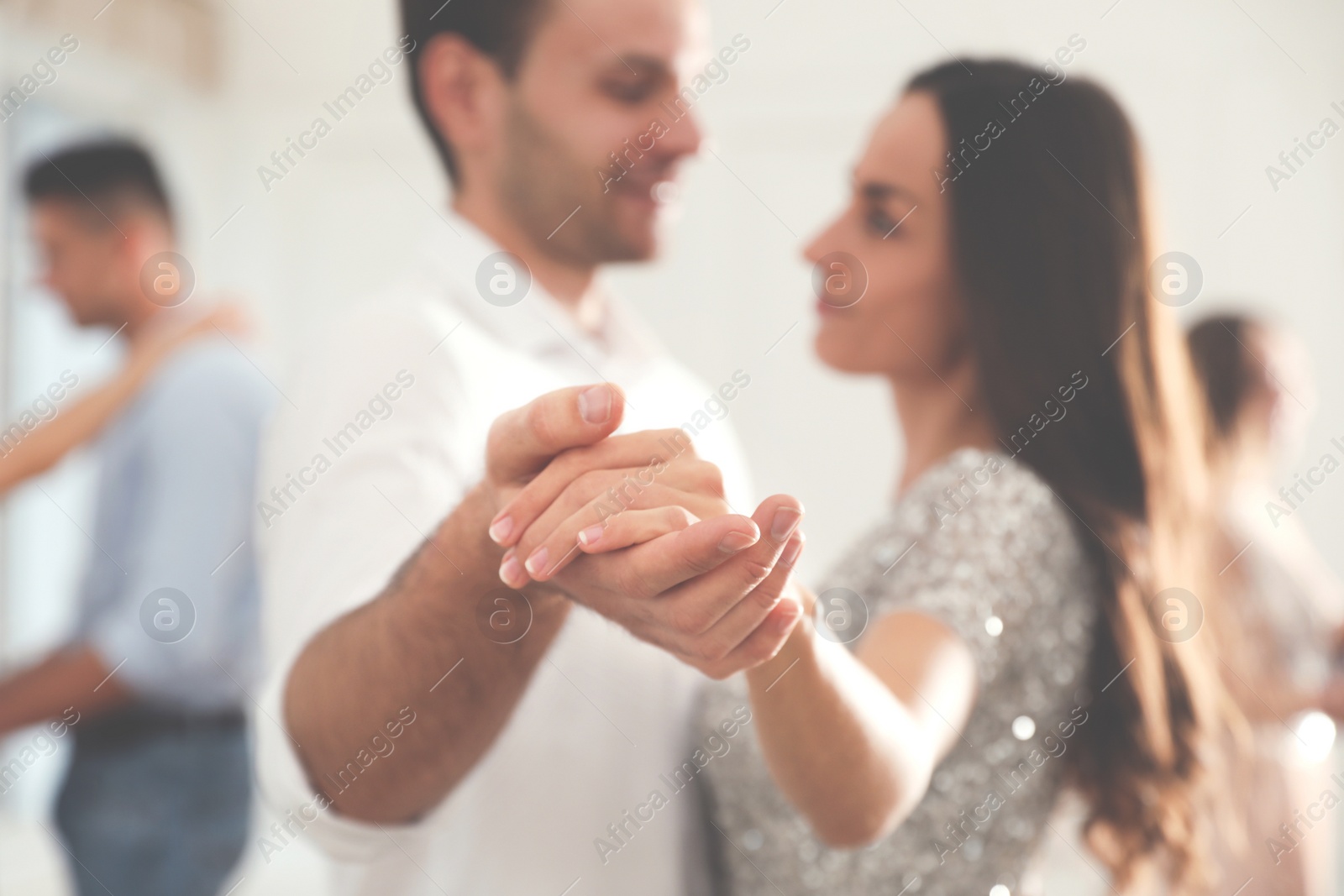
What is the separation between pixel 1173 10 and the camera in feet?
7.45

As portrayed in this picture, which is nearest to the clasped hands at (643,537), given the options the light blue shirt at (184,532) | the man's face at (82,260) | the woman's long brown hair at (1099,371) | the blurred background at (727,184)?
the woman's long brown hair at (1099,371)

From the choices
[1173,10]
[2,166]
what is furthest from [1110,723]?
[2,166]

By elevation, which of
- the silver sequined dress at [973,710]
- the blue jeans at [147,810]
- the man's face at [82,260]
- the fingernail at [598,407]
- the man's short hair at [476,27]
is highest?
the man's face at [82,260]

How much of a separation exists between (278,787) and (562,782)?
193mm

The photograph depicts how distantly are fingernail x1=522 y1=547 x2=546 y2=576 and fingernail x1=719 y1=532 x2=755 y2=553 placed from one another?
0.29ft

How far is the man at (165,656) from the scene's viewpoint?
1178 mm

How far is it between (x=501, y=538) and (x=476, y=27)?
2.13 feet

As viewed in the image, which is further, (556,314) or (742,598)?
(556,314)

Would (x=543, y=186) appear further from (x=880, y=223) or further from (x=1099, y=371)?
(x=1099, y=371)

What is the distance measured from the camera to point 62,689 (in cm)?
118

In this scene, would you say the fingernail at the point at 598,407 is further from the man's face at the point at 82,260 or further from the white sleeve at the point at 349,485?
the man's face at the point at 82,260

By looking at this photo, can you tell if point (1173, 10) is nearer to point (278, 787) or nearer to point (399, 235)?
point (399, 235)

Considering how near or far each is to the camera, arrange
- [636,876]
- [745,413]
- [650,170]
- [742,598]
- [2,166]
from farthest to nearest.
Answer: [745,413] → [2,166] → [650,170] → [636,876] → [742,598]

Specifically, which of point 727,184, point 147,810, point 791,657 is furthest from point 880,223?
point 727,184
